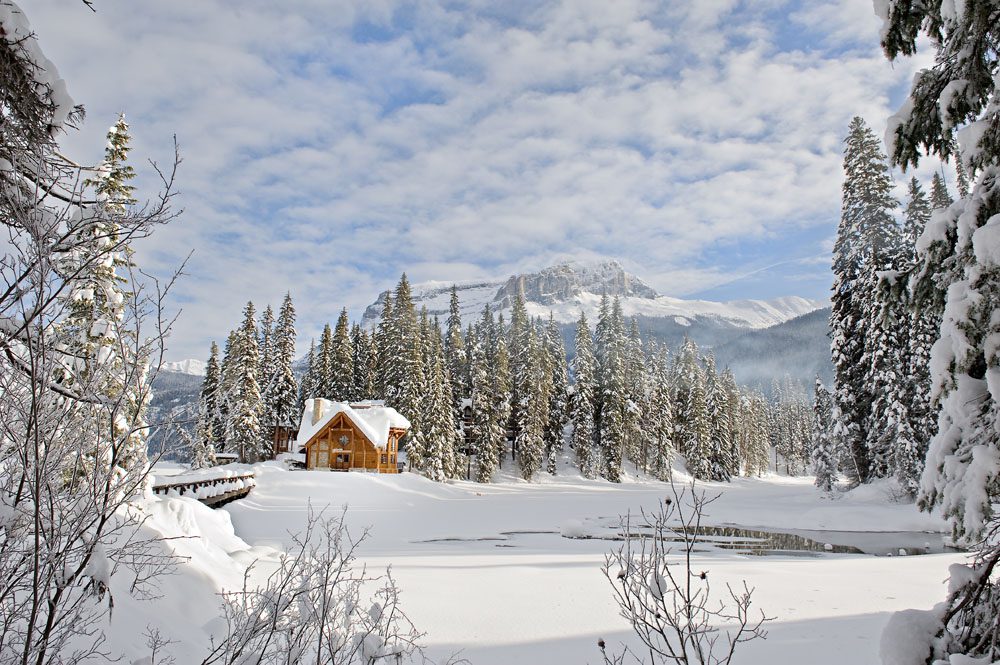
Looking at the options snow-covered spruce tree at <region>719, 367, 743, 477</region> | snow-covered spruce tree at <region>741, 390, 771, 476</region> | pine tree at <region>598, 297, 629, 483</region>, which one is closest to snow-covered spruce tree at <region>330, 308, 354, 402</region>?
pine tree at <region>598, 297, 629, 483</region>

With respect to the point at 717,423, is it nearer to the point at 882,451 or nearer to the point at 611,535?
the point at 882,451

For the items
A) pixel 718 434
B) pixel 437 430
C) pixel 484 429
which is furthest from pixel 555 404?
pixel 718 434

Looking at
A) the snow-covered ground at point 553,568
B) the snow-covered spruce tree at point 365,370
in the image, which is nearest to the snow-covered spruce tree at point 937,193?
the snow-covered ground at point 553,568

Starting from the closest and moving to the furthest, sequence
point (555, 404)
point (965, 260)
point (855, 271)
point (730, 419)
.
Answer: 1. point (965, 260)
2. point (855, 271)
3. point (555, 404)
4. point (730, 419)

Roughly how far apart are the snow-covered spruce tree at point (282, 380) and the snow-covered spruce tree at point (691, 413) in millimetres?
32463

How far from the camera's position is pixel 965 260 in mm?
4059

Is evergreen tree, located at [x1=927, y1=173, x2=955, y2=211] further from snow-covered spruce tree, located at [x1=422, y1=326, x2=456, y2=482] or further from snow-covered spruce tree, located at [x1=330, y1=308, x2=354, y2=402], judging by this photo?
snow-covered spruce tree, located at [x1=330, y1=308, x2=354, y2=402]

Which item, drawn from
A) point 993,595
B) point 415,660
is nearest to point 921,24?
point 993,595

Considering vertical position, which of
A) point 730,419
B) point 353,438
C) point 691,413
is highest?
point 691,413

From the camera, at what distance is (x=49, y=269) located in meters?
3.21

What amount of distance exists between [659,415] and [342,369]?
1045 inches

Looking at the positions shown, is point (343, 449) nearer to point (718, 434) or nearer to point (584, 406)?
point (584, 406)

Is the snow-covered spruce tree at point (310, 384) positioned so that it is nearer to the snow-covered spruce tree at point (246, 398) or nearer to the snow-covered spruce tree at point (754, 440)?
the snow-covered spruce tree at point (246, 398)

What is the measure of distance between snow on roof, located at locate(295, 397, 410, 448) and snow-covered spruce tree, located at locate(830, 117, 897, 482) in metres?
25.6
